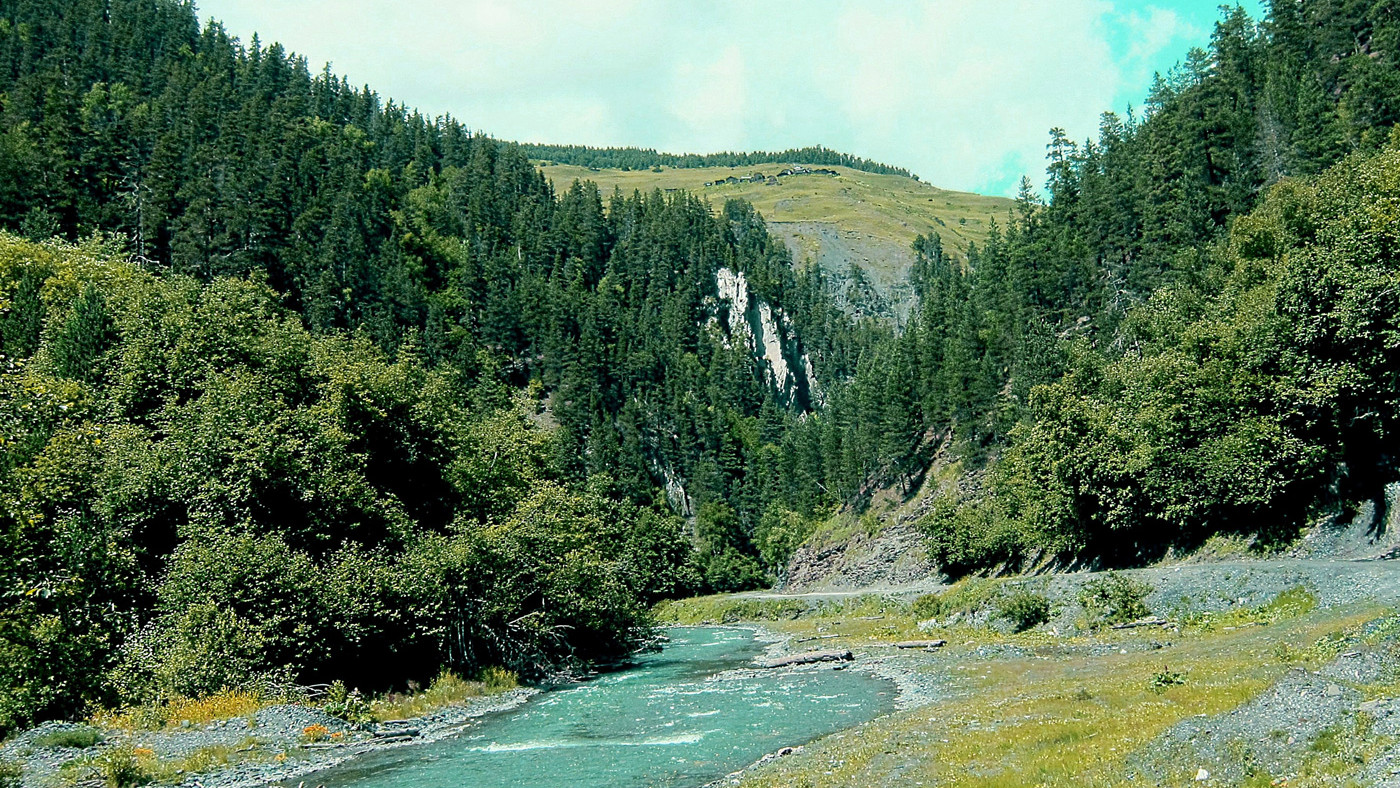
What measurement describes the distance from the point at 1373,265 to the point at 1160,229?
50917 millimetres

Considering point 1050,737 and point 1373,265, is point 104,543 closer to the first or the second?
point 1050,737

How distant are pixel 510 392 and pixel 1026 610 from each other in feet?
319

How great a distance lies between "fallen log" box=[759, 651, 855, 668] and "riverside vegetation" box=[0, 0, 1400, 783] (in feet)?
29.1

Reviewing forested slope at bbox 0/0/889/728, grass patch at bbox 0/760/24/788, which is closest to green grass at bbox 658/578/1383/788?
forested slope at bbox 0/0/889/728

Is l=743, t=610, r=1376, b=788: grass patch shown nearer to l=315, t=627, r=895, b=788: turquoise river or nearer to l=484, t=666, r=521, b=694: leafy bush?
l=315, t=627, r=895, b=788: turquoise river

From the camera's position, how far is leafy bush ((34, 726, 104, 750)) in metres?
25.8

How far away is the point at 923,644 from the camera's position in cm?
4750

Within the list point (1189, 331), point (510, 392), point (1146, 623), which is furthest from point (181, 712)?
point (510, 392)

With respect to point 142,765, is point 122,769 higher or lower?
higher

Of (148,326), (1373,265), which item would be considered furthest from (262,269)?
(1373,265)

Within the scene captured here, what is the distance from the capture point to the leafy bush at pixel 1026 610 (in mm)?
44375

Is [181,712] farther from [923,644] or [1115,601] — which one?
[1115,601]

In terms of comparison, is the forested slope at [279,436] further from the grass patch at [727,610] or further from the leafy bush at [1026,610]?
the leafy bush at [1026,610]

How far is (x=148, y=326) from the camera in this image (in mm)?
42438
